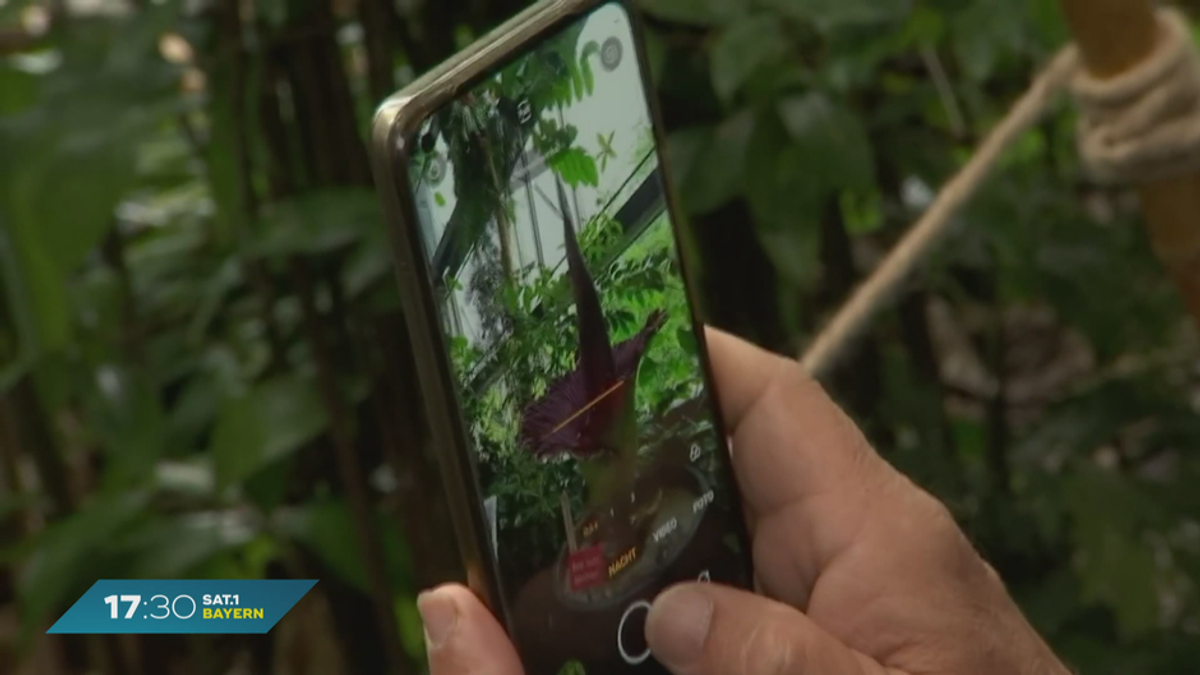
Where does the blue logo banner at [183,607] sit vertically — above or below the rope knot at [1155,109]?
below

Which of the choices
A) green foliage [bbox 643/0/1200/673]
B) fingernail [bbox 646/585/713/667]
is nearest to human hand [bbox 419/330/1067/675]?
fingernail [bbox 646/585/713/667]

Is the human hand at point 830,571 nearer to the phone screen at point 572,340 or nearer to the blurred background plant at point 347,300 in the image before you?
the phone screen at point 572,340

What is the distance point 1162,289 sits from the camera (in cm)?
53

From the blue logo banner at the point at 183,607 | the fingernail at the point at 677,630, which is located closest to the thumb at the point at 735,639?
the fingernail at the point at 677,630

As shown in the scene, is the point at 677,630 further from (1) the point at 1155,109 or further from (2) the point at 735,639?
(1) the point at 1155,109

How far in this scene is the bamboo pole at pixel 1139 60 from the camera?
0.36 metres

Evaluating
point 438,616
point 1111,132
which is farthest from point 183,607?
point 1111,132

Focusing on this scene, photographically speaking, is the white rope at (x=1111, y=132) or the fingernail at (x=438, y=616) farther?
the white rope at (x=1111, y=132)

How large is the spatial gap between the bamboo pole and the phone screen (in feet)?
0.55

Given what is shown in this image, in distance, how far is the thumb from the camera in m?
0.24

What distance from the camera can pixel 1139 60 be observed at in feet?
1.20

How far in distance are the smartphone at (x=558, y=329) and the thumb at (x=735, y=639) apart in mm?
11

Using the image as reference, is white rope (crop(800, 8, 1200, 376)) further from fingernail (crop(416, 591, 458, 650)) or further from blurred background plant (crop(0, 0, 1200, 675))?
fingernail (crop(416, 591, 458, 650))

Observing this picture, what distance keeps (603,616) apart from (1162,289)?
375 mm
